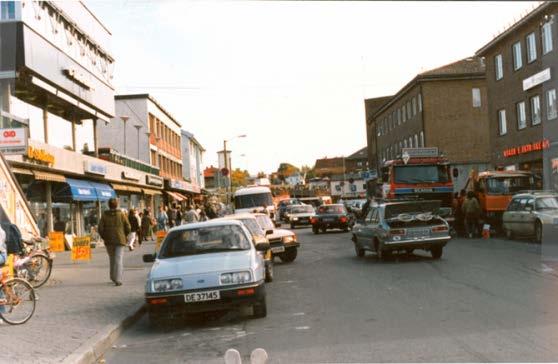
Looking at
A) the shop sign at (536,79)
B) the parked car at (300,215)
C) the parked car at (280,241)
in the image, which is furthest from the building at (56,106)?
the shop sign at (536,79)

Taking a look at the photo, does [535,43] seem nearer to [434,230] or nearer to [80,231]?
[434,230]

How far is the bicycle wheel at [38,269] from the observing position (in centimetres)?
1397

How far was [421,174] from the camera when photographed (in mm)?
25781

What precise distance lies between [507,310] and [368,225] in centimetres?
921

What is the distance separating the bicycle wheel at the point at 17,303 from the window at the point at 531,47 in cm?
2981

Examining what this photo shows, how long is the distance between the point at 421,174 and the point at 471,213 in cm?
254

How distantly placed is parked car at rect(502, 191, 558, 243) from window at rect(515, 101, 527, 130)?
49.0 feet

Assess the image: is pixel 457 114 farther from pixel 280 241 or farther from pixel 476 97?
pixel 280 241

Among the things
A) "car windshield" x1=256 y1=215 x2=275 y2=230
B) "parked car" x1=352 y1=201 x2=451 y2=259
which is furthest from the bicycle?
"parked car" x1=352 y1=201 x2=451 y2=259

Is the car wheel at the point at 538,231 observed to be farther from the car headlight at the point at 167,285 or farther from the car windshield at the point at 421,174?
the car headlight at the point at 167,285

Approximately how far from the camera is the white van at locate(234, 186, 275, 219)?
40125 millimetres

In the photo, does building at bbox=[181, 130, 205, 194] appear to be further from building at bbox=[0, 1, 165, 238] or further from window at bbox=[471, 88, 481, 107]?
building at bbox=[0, 1, 165, 238]

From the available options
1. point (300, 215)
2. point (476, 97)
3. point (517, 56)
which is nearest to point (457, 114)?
point (476, 97)

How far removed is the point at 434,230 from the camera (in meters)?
16.3
